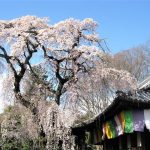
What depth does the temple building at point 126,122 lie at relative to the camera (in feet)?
43.1

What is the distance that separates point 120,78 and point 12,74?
4.52m

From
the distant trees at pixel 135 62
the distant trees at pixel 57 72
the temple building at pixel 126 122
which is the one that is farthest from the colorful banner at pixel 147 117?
the distant trees at pixel 135 62

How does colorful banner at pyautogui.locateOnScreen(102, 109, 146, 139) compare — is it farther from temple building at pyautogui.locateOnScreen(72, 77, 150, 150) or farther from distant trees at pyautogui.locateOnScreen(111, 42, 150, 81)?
distant trees at pyautogui.locateOnScreen(111, 42, 150, 81)

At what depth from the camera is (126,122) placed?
1380 cm

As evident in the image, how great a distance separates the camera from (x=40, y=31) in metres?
18.0

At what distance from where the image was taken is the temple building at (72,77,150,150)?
1313 centimetres

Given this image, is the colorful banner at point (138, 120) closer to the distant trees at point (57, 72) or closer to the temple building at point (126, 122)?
the temple building at point (126, 122)

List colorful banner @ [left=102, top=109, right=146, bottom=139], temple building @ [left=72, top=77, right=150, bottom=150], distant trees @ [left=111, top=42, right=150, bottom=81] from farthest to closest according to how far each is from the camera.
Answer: distant trees @ [left=111, top=42, right=150, bottom=81] → colorful banner @ [left=102, top=109, right=146, bottom=139] → temple building @ [left=72, top=77, right=150, bottom=150]

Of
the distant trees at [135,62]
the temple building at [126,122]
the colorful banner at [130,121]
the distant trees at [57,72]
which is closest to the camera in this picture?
the temple building at [126,122]

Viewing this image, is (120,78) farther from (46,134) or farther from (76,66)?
(46,134)

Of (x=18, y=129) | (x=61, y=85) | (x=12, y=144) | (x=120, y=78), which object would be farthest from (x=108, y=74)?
(x=12, y=144)

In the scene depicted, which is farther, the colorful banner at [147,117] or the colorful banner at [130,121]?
the colorful banner at [130,121]

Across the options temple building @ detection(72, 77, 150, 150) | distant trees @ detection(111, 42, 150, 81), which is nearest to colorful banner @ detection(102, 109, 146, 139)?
temple building @ detection(72, 77, 150, 150)

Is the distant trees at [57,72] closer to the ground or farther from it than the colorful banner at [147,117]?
farther from it
